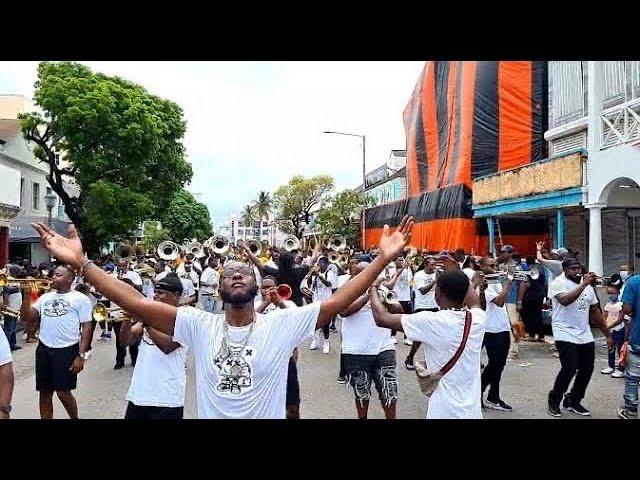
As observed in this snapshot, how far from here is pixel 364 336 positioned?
5.82 metres

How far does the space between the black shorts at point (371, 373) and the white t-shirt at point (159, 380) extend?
2091mm

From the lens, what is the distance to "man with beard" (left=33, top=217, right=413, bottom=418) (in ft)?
8.94

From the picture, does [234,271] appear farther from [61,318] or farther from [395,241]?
[61,318]

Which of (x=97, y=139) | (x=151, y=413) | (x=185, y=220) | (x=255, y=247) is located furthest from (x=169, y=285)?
(x=185, y=220)

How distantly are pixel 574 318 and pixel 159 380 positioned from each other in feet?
14.4

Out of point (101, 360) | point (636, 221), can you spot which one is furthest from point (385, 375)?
point (636, 221)

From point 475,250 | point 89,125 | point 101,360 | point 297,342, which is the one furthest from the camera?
point 89,125

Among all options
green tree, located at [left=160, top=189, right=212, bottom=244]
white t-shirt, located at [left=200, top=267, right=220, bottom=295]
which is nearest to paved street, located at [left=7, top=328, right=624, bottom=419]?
white t-shirt, located at [left=200, top=267, right=220, bottom=295]

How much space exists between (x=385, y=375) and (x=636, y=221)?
1383 centimetres

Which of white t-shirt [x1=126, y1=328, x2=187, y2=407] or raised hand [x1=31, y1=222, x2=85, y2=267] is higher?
raised hand [x1=31, y1=222, x2=85, y2=267]

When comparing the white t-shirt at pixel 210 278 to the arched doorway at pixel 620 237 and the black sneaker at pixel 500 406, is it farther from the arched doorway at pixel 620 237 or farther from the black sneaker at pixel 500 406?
the arched doorway at pixel 620 237

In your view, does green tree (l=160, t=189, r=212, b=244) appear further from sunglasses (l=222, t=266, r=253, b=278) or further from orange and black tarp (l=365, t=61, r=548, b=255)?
sunglasses (l=222, t=266, r=253, b=278)
